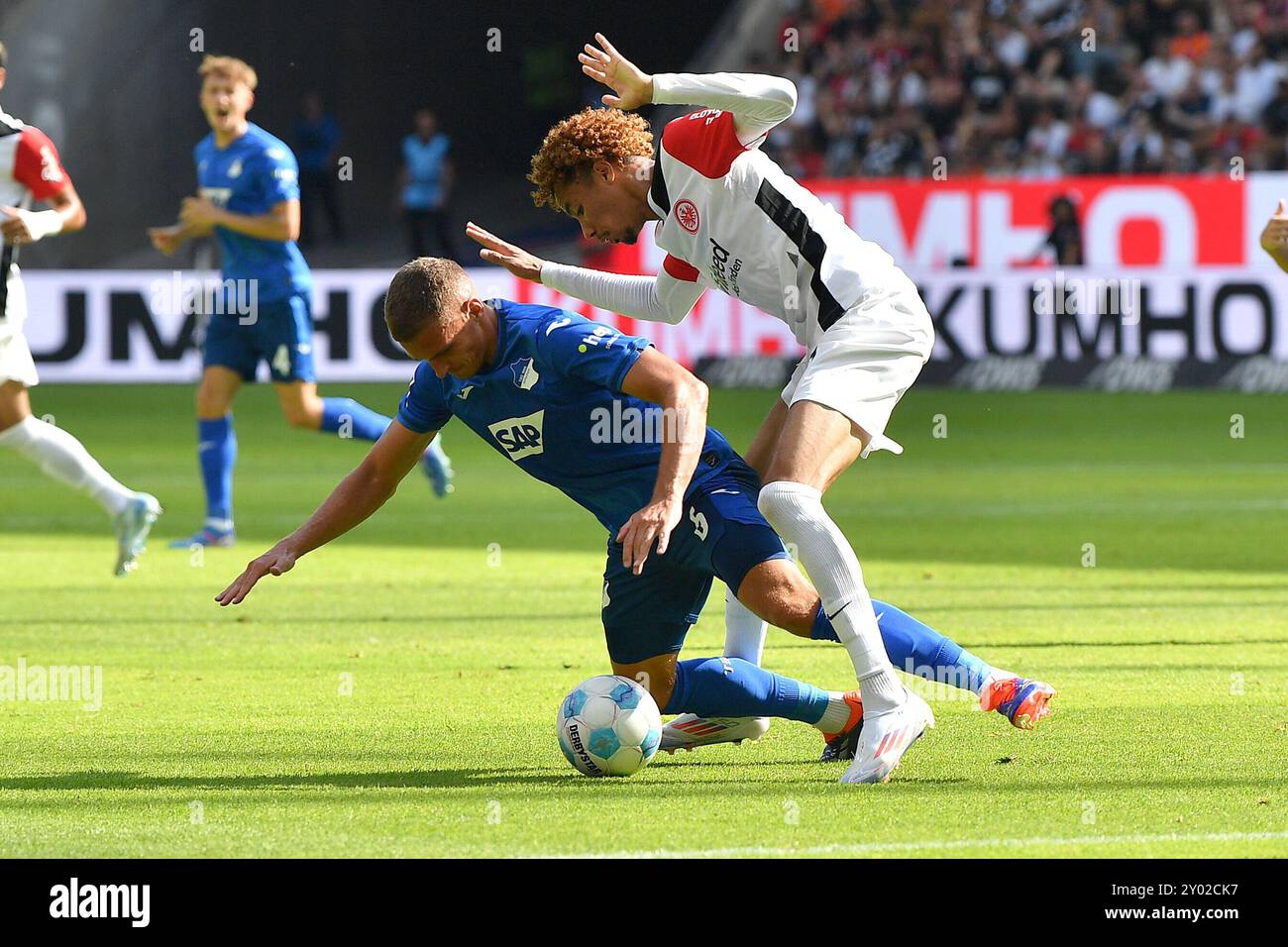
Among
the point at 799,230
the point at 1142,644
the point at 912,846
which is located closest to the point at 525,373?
the point at 799,230

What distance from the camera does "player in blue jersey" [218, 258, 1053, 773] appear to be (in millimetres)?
5195

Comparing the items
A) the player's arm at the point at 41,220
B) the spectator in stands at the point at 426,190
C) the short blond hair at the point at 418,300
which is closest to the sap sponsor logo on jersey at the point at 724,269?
the short blond hair at the point at 418,300

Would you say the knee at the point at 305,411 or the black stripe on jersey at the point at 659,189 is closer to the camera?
the black stripe on jersey at the point at 659,189

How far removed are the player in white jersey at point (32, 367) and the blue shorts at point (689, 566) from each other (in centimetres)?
437

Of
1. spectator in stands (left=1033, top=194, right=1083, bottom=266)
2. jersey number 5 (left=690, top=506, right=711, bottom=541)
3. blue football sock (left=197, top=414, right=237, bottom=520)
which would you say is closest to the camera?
jersey number 5 (left=690, top=506, right=711, bottom=541)

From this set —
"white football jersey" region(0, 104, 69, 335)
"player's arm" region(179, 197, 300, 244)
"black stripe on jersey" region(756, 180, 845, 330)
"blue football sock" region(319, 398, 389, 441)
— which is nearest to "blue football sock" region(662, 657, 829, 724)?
"black stripe on jersey" region(756, 180, 845, 330)

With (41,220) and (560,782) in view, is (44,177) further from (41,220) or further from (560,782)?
(560,782)

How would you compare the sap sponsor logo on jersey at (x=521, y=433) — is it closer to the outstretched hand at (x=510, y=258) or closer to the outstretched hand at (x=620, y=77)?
the outstretched hand at (x=510, y=258)

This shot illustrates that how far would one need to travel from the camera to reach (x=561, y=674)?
7.28 meters

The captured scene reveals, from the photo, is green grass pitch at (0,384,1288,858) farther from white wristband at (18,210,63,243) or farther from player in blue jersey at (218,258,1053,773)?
white wristband at (18,210,63,243)

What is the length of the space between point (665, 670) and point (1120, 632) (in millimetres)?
3186

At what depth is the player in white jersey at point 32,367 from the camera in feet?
30.5
